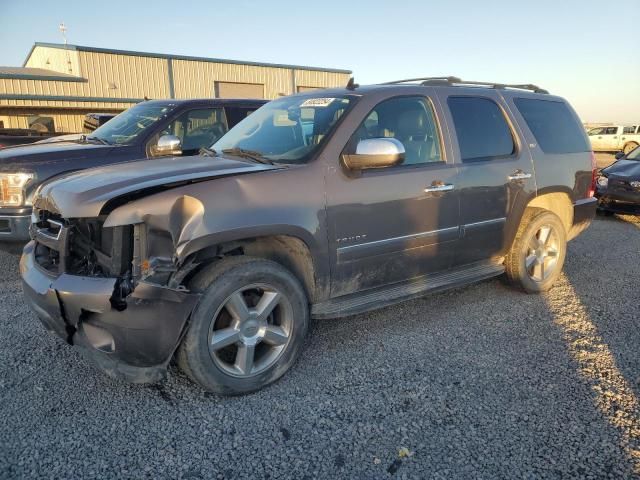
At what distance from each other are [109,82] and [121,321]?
2716 centimetres

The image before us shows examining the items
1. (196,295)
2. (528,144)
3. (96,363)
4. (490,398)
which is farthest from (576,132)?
(96,363)

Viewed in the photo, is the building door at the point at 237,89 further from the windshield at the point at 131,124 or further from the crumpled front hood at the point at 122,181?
the crumpled front hood at the point at 122,181

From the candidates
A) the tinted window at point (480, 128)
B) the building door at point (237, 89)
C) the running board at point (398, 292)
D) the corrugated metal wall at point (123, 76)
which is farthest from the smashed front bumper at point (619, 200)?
the corrugated metal wall at point (123, 76)

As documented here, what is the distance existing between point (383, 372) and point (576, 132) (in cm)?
350

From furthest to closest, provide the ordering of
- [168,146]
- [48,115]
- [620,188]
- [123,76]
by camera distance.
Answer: [123,76]
[48,115]
[620,188]
[168,146]

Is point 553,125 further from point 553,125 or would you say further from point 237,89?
point 237,89

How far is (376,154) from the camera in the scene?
303 cm

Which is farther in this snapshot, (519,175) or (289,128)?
(519,175)

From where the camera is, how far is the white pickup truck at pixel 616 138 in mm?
25453

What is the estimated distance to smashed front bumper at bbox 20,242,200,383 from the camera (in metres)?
2.40

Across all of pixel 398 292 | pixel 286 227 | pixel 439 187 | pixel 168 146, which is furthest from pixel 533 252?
pixel 168 146

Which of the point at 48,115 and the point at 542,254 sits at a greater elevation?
the point at 48,115

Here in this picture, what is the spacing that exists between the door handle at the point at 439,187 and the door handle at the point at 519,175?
774 mm

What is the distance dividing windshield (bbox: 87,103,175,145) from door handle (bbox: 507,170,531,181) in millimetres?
4081
